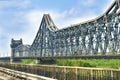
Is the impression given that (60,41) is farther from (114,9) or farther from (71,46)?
(114,9)

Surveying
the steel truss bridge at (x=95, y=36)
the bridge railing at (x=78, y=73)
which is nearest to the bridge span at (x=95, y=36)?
the steel truss bridge at (x=95, y=36)

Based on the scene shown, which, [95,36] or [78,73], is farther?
[95,36]

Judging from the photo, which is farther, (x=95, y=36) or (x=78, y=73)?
(x=95, y=36)

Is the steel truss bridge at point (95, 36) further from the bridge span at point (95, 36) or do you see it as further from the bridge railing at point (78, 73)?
Answer: the bridge railing at point (78, 73)

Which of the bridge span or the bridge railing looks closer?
the bridge railing

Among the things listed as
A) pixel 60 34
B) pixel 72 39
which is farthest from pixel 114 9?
pixel 60 34

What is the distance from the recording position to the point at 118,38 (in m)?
130

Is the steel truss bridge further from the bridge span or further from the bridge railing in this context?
the bridge railing

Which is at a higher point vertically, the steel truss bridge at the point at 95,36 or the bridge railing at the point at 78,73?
the steel truss bridge at the point at 95,36

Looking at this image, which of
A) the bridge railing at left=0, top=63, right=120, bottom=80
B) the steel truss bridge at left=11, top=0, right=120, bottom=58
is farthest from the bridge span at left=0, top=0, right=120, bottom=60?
the bridge railing at left=0, top=63, right=120, bottom=80

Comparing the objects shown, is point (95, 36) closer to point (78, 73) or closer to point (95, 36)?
point (95, 36)

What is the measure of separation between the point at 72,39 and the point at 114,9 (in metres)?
53.1

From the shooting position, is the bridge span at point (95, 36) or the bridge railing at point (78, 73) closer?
the bridge railing at point (78, 73)

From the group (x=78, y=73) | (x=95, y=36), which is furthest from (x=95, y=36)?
(x=78, y=73)
